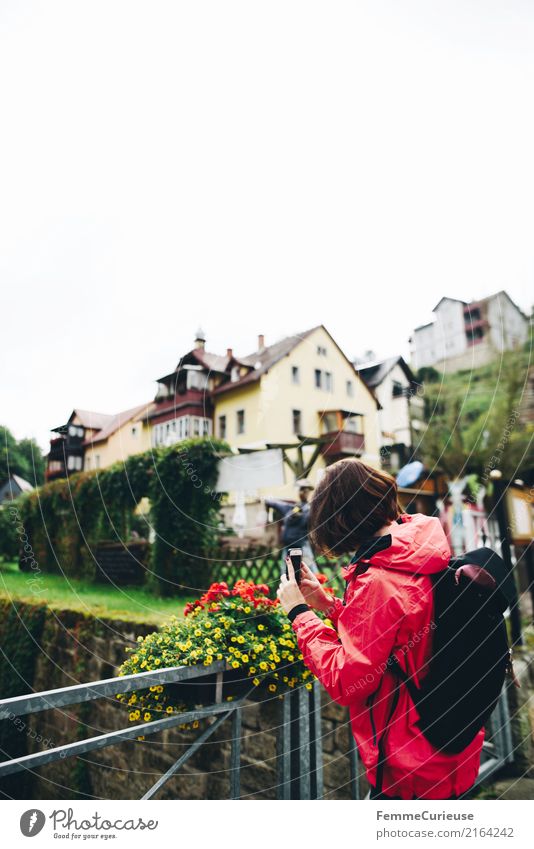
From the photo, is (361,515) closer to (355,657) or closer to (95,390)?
(355,657)

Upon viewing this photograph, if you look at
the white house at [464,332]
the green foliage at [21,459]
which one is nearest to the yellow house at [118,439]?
A: the green foliage at [21,459]

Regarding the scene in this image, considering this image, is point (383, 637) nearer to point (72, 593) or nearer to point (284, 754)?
point (284, 754)

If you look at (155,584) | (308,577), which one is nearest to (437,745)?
(308,577)

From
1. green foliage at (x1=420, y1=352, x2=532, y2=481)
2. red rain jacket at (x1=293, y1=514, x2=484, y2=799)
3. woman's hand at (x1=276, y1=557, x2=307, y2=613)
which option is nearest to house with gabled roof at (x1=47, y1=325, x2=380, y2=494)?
green foliage at (x1=420, y1=352, x2=532, y2=481)

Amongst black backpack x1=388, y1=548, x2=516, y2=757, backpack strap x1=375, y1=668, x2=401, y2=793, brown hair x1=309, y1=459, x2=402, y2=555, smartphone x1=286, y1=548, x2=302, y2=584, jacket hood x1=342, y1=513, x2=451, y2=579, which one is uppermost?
brown hair x1=309, y1=459, x2=402, y2=555

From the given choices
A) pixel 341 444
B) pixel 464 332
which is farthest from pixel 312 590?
pixel 464 332

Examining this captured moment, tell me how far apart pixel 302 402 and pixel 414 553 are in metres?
0.92

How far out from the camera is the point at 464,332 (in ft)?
5.93

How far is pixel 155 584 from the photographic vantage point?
1907 mm

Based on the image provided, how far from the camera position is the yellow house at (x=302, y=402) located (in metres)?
1.59

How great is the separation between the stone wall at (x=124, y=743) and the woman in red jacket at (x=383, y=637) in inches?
49.7

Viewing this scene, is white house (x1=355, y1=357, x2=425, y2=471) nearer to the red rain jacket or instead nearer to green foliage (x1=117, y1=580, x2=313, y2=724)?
green foliage (x1=117, y1=580, x2=313, y2=724)

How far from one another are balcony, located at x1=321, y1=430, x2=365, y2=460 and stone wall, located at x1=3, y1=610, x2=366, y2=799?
0.99 meters

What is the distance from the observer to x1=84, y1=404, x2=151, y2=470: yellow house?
142 centimetres
